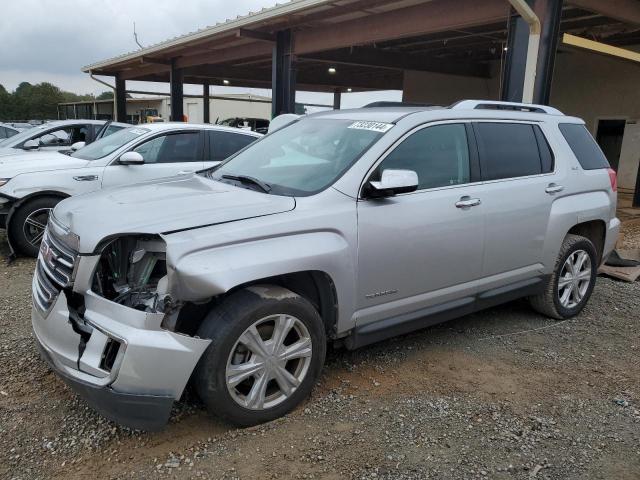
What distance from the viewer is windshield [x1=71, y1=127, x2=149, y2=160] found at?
7094 millimetres

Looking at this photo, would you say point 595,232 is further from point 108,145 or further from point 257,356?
point 108,145

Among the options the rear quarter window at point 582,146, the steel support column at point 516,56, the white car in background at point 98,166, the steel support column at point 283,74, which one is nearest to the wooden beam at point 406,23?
the steel support column at point 283,74

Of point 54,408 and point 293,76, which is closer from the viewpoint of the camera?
point 54,408

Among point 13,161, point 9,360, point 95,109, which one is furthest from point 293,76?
point 95,109

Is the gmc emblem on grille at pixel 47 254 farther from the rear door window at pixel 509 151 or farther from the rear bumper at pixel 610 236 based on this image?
the rear bumper at pixel 610 236

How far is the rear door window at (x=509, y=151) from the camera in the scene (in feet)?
13.3

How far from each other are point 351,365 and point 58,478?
6.44 feet

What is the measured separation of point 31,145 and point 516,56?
8.49m

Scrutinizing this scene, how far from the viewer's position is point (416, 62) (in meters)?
16.3

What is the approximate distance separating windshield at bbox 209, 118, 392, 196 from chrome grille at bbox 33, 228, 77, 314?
47.5 inches

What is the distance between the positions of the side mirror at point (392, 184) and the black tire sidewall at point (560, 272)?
2.14 metres

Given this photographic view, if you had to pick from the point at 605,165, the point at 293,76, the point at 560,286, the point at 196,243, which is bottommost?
the point at 560,286

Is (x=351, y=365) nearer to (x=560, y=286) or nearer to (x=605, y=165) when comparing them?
(x=560, y=286)

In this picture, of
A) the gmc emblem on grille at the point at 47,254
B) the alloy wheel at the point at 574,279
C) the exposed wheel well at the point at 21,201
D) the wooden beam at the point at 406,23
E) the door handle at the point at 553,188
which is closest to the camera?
the gmc emblem on grille at the point at 47,254
